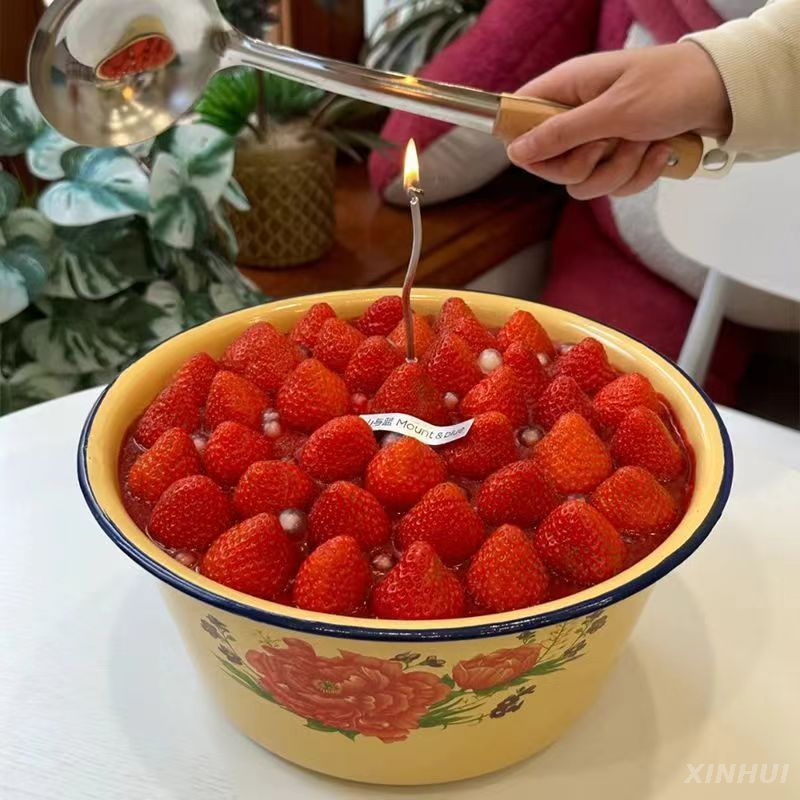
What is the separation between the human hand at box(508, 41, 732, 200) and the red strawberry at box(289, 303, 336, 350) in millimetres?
225

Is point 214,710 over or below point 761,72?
below

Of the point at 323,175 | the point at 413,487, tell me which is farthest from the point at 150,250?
the point at 413,487

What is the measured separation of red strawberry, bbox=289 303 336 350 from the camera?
85 cm

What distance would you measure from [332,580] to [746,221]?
90 cm

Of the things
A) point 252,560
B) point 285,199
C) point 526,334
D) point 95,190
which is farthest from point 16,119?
point 252,560

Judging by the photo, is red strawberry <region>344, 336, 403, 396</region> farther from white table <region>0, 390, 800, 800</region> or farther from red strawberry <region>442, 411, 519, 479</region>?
white table <region>0, 390, 800, 800</region>

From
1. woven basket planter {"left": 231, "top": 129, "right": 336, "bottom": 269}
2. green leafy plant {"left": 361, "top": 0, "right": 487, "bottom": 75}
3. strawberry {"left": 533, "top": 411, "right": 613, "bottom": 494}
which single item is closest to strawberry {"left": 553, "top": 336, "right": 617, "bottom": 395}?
strawberry {"left": 533, "top": 411, "right": 613, "bottom": 494}

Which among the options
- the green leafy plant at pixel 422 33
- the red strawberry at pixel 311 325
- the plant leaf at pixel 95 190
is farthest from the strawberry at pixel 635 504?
the green leafy plant at pixel 422 33

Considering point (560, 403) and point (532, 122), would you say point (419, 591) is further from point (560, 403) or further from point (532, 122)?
point (532, 122)

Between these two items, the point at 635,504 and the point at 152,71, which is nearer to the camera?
the point at 635,504

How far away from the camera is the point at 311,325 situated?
858mm

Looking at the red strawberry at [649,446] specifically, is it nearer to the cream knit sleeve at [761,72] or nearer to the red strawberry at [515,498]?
the red strawberry at [515,498]

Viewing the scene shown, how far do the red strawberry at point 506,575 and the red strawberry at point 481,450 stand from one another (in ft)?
0.30

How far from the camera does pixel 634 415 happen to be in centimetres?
71
